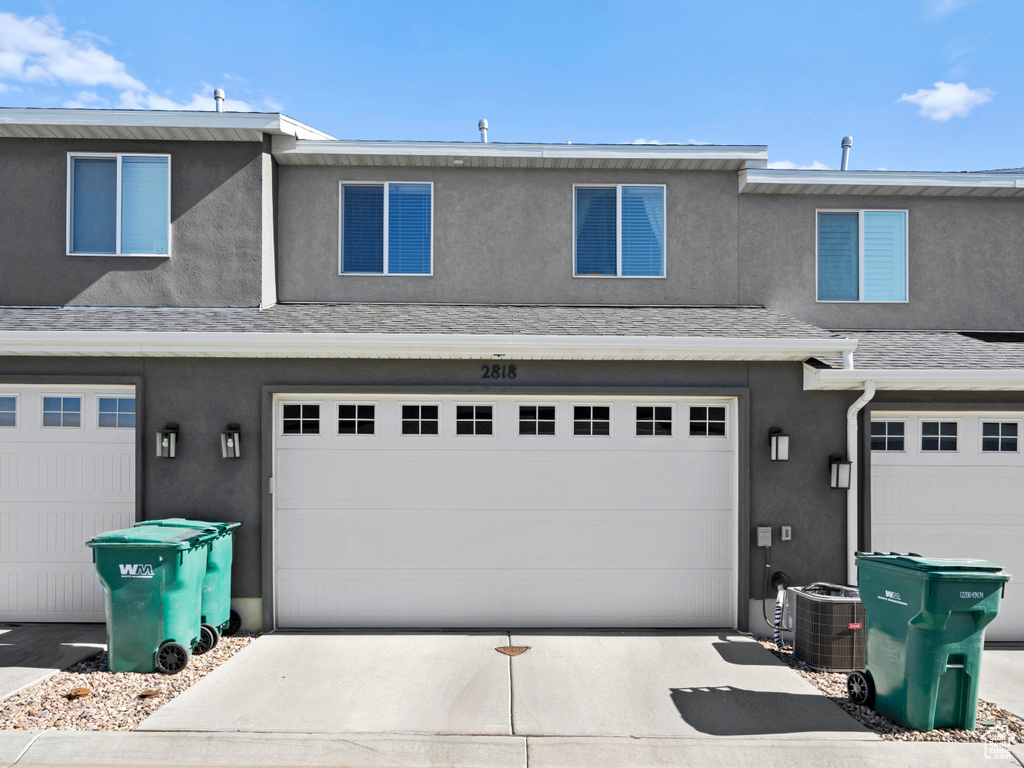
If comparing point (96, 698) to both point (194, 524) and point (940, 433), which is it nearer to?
point (194, 524)

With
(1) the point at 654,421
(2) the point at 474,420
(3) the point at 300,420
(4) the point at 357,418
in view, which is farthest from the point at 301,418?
(1) the point at 654,421

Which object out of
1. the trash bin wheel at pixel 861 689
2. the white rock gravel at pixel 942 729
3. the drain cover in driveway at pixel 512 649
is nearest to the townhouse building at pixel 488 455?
the drain cover in driveway at pixel 512 649

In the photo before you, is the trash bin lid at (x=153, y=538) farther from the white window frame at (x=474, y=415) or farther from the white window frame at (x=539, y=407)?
the white window frame at (x=539, y=407)

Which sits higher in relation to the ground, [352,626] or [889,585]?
[889,585]

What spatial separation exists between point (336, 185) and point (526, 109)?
386cm

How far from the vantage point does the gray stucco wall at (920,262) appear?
28.5 ft

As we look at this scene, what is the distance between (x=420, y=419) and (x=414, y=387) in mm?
397

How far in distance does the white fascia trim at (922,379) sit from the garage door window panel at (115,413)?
7.52 m

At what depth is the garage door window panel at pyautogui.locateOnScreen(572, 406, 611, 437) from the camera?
290 inches

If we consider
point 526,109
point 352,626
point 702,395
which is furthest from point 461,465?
point 526,109

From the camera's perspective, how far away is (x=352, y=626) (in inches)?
285

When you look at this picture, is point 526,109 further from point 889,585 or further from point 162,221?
point 889,585

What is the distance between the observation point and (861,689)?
5.28m

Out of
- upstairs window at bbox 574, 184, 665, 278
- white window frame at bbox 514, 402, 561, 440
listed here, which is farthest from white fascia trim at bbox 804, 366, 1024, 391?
white window frame at bbox 514, 402, 561, 440
